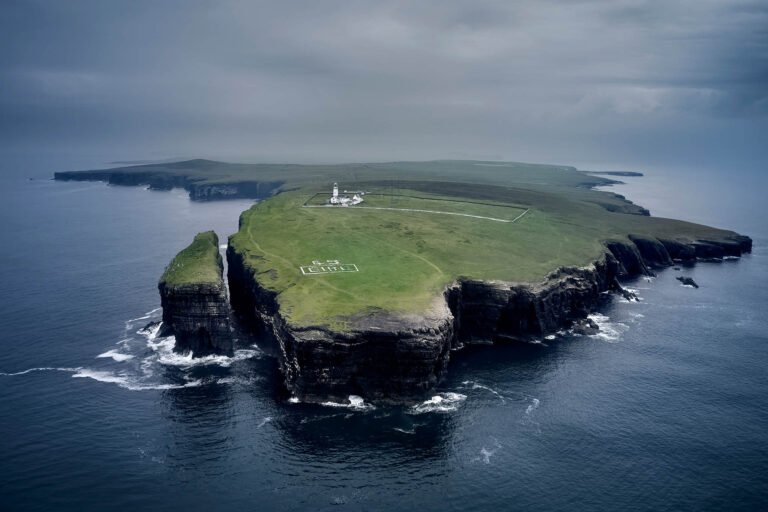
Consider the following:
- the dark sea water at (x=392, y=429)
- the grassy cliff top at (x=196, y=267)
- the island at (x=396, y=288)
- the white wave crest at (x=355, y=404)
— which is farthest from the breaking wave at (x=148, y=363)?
the white wave crest at (x=355, y=404)

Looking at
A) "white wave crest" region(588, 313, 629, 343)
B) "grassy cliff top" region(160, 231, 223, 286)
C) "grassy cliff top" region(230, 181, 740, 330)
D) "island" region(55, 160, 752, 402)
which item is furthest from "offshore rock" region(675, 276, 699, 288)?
"grassy cliff top" region(160, 231, 223, 286)

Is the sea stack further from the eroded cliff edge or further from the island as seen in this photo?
the eroded cliff edge

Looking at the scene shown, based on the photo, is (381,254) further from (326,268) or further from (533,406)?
(533,406)

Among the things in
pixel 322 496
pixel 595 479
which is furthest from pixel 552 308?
pixel 322 496

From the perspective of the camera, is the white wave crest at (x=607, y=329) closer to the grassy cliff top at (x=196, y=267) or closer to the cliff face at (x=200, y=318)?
the cliff face at (x=200, y=318)

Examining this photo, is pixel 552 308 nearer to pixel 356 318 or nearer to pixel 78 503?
pixel 356 318
